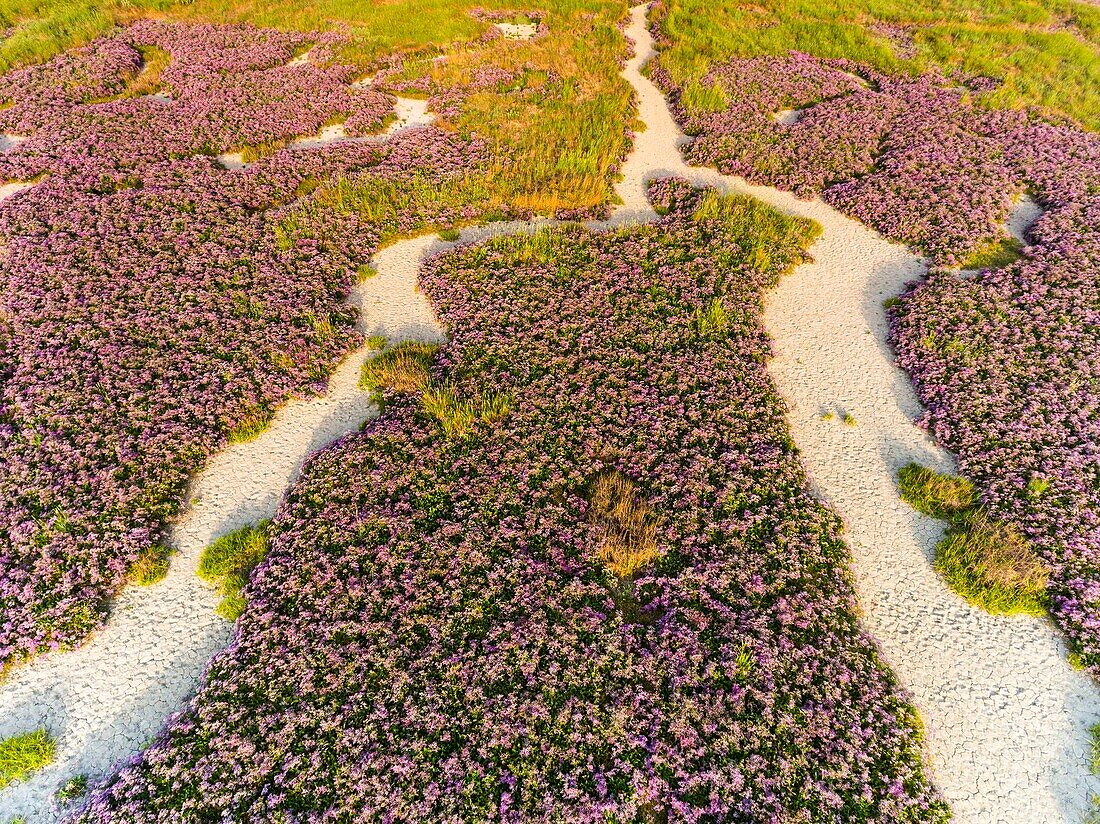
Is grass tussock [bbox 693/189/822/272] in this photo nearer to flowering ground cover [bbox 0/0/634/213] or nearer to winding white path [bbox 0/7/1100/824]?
winding white path [bbox 0/7/1100/824]

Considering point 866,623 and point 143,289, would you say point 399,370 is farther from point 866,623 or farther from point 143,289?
point 866,623

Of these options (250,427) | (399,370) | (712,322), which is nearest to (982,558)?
(712,322)

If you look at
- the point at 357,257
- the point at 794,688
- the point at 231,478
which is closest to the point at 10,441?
the point at 231,478

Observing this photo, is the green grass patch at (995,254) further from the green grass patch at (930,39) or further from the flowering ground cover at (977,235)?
the green grass patch at (930,39)

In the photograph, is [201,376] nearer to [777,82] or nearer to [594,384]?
[594,384]

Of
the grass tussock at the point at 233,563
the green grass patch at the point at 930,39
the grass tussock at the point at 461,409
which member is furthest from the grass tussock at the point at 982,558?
the green grass patch at the point at 930,39
